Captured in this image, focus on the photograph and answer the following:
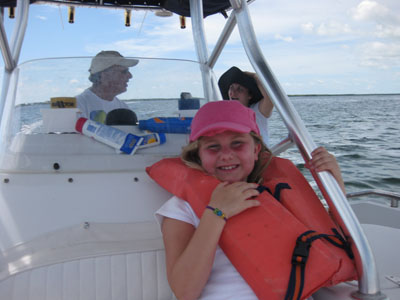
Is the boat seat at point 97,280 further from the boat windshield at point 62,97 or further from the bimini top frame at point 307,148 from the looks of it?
the bimini top frame at point 307,148

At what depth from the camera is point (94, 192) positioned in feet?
5.31

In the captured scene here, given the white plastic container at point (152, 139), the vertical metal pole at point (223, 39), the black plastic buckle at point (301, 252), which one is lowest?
the black plastic buckle at point (301, 252)

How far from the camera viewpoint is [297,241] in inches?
42.9

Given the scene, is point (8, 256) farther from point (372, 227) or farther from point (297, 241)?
point (372, 227)

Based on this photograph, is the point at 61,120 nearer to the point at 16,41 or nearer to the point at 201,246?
the point at 16,41

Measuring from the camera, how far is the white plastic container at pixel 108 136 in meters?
1.76

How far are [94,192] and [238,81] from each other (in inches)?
46.5

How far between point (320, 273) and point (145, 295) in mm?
654

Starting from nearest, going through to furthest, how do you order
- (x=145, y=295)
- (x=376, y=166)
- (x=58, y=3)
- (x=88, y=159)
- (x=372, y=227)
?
(x=145, y=295) < (x=88, y=159) < (x=372, y=227) < (x=58, y=3) < (x=376, y=166)

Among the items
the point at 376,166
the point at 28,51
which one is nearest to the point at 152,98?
the point at 28,51

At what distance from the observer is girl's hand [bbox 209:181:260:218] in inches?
45.4

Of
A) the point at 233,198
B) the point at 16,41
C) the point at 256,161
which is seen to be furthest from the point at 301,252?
the point at 16,41

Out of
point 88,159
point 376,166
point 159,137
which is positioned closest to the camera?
point 88,159

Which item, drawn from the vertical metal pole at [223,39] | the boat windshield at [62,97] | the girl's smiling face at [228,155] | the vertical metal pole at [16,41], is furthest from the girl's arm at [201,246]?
the vertical metal pole at [16,41]
